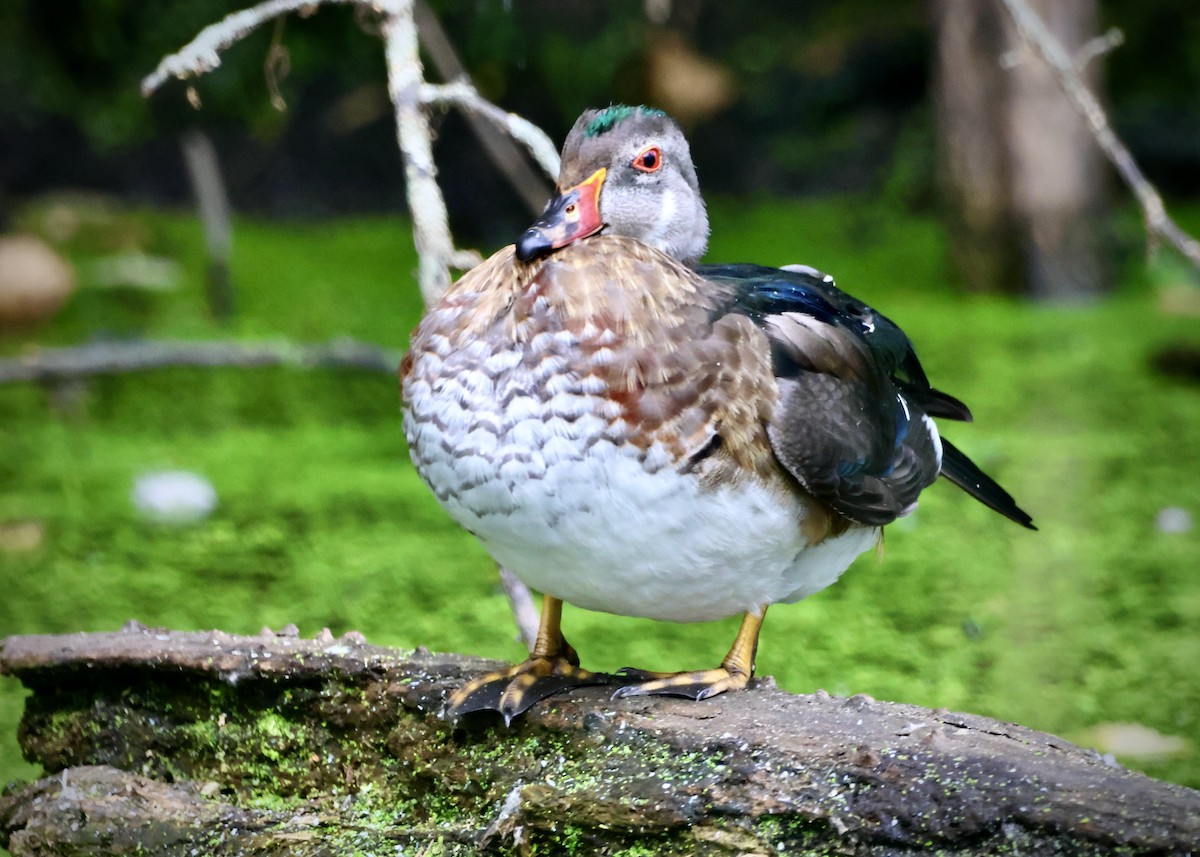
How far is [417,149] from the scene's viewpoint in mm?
1562

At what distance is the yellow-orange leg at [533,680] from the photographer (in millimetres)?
1195

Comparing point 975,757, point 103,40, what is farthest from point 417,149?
point 103,40

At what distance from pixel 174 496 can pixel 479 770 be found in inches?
53.6

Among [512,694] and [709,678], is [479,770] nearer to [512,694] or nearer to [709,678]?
[512,694]

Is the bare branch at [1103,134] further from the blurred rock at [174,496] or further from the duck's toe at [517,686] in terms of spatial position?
the blurred rock at [174,496]

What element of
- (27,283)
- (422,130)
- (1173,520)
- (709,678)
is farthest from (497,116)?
(27,283)

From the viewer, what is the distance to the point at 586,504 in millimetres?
1071

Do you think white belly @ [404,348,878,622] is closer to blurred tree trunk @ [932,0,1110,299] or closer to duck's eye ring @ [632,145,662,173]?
duck's eye ring @ [632,145,662,173]

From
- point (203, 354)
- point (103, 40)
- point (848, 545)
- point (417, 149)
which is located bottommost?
point (848, 545)

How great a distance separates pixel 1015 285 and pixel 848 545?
258 centimetres

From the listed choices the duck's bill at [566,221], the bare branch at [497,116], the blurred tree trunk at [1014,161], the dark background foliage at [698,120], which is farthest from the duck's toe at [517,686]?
the blurred tree trunk at [1014,161]

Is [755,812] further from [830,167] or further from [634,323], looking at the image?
[830,167]

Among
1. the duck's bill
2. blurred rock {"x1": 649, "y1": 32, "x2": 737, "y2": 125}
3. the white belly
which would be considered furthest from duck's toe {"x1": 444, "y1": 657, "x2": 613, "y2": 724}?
blurred rock {"x1": 649, "y1": 32, "x2": 737, "y2": 125}

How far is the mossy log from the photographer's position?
1.03 meters
